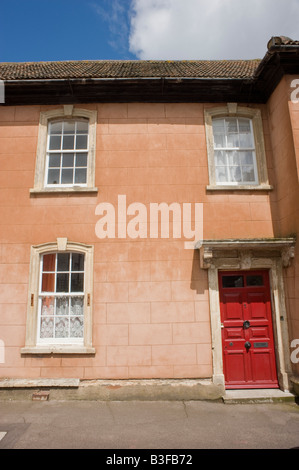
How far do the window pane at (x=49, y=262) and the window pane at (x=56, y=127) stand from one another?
339 cm

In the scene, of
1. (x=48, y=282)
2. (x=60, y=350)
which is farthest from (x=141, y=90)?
(x=60, y=350)

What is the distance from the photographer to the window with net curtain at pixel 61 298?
649cm

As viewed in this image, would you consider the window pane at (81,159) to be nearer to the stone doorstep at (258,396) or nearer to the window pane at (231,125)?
the window pane at (231,125)

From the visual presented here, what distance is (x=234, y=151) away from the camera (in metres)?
7.46

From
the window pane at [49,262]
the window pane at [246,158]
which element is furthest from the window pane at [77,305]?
the window pane at [246,158]

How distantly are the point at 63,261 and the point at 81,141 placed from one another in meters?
3.27

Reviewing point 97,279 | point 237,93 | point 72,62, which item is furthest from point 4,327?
point 72,62

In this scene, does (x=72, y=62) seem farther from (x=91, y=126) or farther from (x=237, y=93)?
(x=237, y=93)

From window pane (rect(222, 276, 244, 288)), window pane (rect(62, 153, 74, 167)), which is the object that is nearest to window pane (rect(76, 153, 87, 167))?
window pane (rect(62, 153, 74, 167))

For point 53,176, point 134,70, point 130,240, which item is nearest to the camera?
point 130,240

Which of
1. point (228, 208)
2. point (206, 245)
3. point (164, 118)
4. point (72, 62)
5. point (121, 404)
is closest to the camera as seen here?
point (121, 404)

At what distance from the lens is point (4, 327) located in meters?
6.38

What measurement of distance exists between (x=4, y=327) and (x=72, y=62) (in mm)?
9842

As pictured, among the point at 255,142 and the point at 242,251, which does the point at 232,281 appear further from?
the point at 255,142
